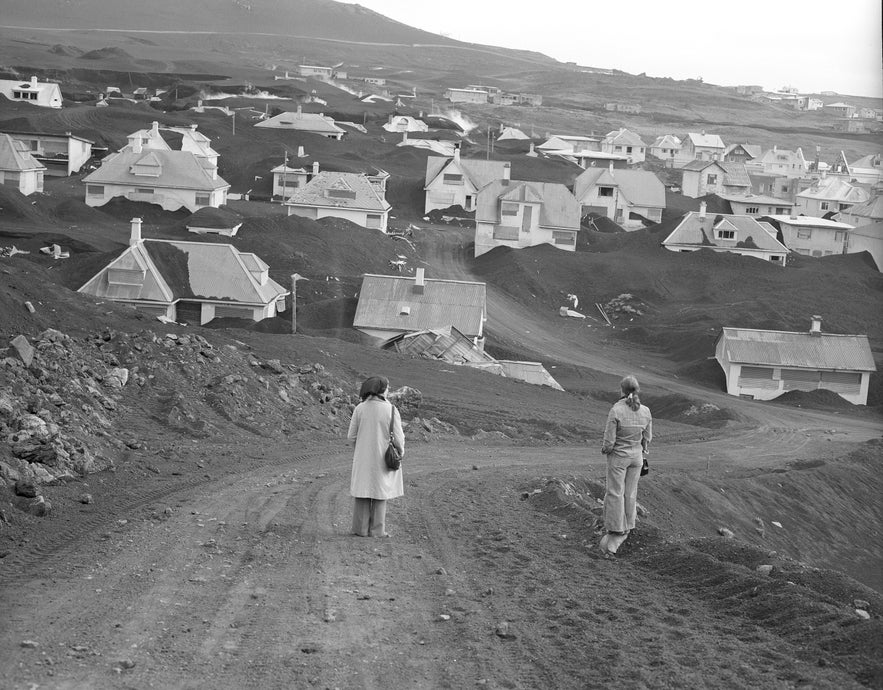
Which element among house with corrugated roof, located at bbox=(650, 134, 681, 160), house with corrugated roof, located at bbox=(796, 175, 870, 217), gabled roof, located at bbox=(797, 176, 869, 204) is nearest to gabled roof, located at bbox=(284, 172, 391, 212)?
house with corrugated roof, located at bbox=(796, 175, 870, 217)

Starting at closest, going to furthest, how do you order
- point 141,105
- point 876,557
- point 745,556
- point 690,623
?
point 690,623 < point 745,556 < point 876,557 < point 141,105

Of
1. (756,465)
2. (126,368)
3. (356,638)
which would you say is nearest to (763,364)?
(756,465)

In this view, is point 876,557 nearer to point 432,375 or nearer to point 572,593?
point 432,375

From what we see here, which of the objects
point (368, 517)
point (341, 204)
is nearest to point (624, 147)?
point (341, 204)

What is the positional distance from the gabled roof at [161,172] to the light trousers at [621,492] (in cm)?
5648

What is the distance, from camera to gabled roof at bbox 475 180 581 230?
2530 inches

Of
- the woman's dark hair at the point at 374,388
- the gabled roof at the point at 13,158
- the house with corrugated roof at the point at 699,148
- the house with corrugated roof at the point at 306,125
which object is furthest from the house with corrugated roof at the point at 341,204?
the house with corrugated roof at the point at 699,148

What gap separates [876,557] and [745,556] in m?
13.6

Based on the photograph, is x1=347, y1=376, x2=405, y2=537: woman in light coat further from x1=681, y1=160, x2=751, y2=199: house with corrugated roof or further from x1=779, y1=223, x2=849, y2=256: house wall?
x1=681, y1=160, x2=751, y2=199: house with corrugated roof

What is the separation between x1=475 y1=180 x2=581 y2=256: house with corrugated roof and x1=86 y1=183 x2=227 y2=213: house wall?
14.6 meters

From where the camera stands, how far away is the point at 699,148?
129 metres

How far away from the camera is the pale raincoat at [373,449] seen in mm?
10836

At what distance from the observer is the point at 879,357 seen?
48.4 metres

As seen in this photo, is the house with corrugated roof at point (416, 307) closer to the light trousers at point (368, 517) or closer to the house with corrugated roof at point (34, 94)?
the light trousers at point (368, 517)
